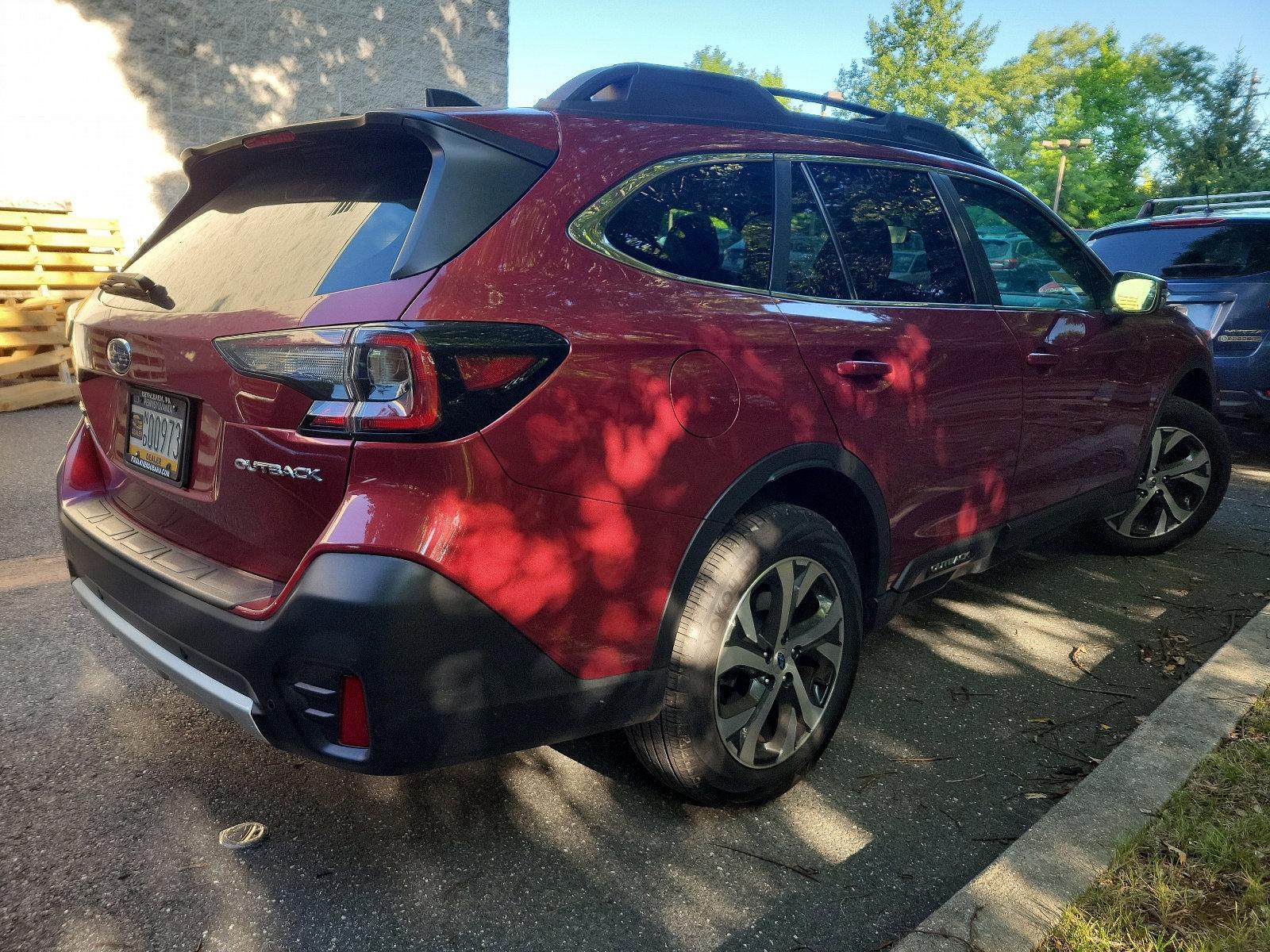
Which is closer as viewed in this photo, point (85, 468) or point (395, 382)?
Result: point (395, 382)

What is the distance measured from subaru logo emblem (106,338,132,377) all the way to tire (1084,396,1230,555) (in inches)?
167

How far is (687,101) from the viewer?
8.50 feet

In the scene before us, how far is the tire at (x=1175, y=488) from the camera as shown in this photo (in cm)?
461

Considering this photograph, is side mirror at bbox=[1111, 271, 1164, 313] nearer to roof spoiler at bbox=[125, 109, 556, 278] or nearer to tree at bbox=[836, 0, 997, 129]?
roof spoiler at bbox=[125, 109, 556, 278]

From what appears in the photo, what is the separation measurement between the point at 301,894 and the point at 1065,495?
3099mm

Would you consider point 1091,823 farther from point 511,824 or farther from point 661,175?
point 661,175

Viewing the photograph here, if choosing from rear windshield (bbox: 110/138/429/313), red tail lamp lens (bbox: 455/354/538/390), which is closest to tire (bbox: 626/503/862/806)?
red tail lamp lens (bbox: 455/354/538/390)

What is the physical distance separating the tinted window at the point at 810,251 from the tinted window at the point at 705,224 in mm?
87

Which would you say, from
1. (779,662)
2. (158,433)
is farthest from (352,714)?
(779,662)

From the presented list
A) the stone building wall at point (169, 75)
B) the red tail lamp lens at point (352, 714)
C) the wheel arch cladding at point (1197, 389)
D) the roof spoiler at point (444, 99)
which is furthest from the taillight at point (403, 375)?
the stone building wall at point (169, 75)

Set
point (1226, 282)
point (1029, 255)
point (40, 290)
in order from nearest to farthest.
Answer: point (1029, 255), point (1226, 282), point (40, 290)

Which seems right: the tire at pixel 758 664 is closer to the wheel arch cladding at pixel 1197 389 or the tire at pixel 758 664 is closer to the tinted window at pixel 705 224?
the tinted window at pixel 705 224

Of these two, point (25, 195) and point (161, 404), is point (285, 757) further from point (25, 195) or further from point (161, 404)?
point (25, 195)

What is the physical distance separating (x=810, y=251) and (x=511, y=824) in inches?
68.8
